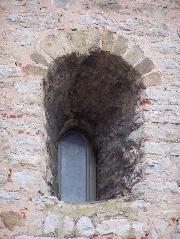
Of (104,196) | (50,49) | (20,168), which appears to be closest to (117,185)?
(104,196)

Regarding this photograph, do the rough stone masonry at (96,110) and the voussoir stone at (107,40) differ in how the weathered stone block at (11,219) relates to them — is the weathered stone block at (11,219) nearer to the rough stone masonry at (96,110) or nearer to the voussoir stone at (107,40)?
the rough stone masonry at (96,110)

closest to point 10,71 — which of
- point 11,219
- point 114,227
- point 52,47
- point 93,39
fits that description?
point 52,47

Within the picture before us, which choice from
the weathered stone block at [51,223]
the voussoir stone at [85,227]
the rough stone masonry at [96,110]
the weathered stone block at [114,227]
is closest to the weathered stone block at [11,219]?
the rough stone masonry at [96,110]

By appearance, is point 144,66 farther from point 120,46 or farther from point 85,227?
point 85,227

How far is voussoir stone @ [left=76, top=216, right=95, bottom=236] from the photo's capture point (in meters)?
4.15

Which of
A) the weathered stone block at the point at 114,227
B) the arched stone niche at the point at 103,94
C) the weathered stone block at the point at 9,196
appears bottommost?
the weathered stone block at the point at 114,227

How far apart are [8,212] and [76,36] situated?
1613mm

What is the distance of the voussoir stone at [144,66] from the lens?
4797 mm

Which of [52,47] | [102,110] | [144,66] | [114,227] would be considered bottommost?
[114,227]

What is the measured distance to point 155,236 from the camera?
418 cm

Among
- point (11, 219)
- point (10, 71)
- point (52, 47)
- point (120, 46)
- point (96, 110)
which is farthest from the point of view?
point (96, 110)

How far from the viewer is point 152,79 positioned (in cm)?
478

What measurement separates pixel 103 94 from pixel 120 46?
509 mm

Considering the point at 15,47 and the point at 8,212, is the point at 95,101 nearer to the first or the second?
the point at 15,47
